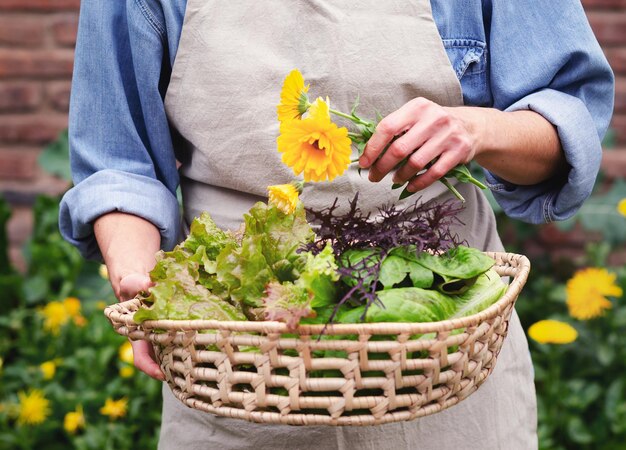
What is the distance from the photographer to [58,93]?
3.05 m

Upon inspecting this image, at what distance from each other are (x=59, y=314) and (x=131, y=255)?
4.86 ft

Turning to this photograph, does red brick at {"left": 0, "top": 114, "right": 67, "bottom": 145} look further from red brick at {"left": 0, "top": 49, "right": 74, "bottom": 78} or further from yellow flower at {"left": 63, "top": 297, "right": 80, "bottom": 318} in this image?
yellow flower at {"left": 63, "top": 297, "right": 80, "bottom": 318}

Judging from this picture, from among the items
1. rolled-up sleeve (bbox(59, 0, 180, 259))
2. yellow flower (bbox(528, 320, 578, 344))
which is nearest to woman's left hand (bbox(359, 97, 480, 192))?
rolled-up sleeve (bbox(59, 0, 180, 259))

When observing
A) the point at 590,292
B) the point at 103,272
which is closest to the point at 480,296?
the point at 590,292

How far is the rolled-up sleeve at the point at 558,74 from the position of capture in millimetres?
1321

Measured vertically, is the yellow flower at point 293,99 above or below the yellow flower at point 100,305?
above

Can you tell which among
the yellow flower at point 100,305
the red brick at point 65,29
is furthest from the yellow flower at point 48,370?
the red brick at point 65,29

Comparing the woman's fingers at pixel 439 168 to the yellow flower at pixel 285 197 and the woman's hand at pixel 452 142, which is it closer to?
the woman's hand at pixel 452 142

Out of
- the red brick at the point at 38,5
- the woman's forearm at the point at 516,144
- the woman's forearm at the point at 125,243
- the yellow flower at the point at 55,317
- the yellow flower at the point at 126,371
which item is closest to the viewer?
the woman's forearm at the point at 516,144

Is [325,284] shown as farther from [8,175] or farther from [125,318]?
[8,175]

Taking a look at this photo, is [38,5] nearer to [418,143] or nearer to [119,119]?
[119,119]

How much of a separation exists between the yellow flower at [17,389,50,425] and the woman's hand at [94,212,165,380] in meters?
1.23

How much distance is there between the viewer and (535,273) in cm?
296

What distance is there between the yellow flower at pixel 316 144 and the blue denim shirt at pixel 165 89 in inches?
16.9
